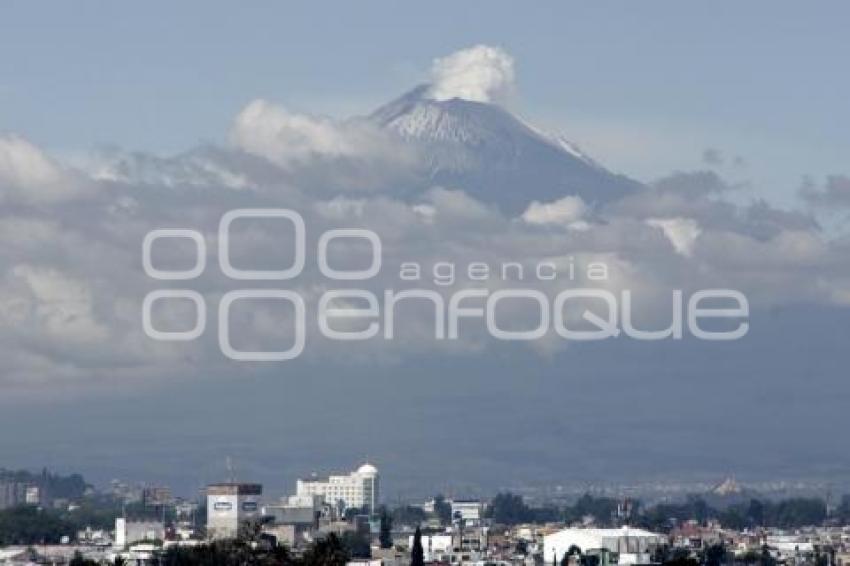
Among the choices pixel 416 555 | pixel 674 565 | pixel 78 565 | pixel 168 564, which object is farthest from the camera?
pixel 168 564

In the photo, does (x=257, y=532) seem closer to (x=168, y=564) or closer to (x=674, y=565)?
(x=168, y=564)

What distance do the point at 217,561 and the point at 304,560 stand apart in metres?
21.9

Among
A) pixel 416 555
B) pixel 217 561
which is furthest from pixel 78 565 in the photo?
pixel 416 555

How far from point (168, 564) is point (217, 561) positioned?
17.5 meters

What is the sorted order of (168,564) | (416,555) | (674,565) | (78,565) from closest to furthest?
(674,565) < (416,555) < (78,565) < (168,564)

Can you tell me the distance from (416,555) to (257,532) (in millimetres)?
20424

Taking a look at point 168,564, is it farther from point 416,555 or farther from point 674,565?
point 674,565

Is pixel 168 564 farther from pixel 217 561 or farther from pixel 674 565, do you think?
pixel 674 565

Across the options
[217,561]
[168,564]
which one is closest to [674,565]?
[217,561]

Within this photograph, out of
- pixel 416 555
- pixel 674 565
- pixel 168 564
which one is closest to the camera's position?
pixel 674 565

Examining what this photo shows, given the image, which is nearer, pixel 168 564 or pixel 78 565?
pixel 78 565

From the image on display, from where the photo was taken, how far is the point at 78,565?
181625 millimetres

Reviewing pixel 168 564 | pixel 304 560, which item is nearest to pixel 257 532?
pixel 168 564

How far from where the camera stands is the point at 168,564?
195 m
